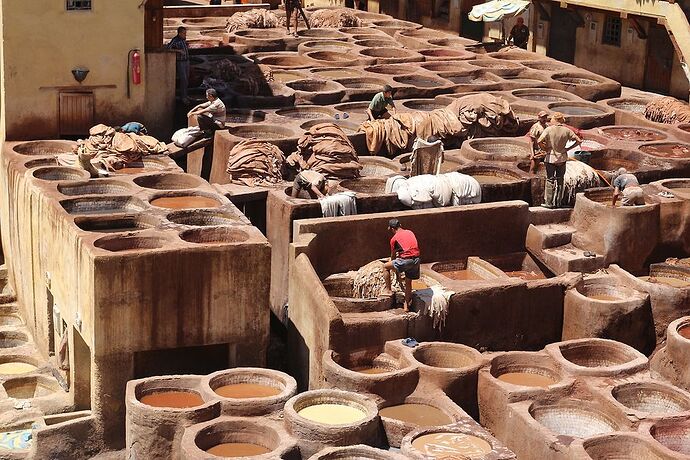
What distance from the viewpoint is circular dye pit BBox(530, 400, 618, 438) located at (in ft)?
65.3

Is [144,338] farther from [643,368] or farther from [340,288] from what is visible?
[643,368]

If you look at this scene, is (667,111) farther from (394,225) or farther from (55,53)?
(55,53)

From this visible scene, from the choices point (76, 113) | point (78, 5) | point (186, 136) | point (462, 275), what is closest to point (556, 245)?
point (462, 275)

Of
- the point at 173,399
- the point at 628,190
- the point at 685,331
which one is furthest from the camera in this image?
the point at 628,190

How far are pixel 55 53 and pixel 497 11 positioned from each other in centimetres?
1671

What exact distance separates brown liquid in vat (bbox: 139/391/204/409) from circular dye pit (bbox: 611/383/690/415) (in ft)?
20.2

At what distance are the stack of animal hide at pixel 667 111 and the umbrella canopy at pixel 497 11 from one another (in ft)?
30.1

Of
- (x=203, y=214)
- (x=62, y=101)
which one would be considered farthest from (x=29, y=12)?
(x=203, y=214)

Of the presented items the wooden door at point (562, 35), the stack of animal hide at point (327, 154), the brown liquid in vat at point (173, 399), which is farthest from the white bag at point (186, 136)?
the wooden door at point (562, 35)

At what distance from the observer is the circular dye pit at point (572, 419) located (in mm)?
19906

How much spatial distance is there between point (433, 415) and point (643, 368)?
348cm

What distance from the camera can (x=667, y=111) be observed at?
99.8 ft

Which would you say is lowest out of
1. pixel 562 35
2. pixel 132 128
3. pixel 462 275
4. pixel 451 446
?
pixel 451 446

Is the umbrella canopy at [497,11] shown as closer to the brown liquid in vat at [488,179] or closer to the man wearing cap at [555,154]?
the brown liquid in vat at [488,179]
